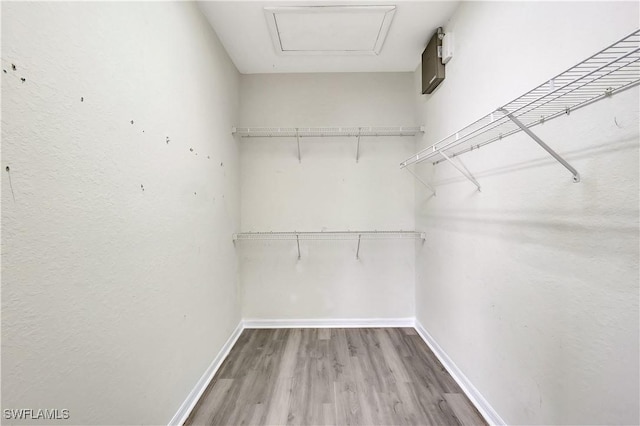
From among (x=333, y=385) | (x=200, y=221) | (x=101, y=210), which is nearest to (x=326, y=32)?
(x=200, y=221)

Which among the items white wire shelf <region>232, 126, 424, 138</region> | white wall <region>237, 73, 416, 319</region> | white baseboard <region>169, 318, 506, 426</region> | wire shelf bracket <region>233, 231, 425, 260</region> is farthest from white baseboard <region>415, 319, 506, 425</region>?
white wire shelf <region>232, 126, 424, 138</region>

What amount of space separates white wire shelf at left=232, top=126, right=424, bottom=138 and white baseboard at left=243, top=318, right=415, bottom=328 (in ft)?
6.14

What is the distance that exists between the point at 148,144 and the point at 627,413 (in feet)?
6.63

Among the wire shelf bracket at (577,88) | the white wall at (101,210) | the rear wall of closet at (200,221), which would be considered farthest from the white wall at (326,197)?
the wire shelf bracket at (577,88)

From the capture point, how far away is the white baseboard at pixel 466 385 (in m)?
1.43

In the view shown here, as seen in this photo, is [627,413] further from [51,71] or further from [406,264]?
[51,71]

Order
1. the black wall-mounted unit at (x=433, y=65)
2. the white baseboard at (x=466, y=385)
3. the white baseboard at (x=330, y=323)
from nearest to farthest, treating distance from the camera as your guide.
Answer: the white baseboard at (x=466, y=385) → the black wall-mounted unit at (x=433, y=65) → the white baseboard at (x=330, y=323)

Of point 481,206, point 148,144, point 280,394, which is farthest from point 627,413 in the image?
point 148,144

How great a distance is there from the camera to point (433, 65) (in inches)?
77.7

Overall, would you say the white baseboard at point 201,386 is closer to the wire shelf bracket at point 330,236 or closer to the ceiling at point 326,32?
the wire shelf bracket at point 330,236

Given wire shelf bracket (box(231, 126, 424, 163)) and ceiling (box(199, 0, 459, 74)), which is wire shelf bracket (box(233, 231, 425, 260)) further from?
ceiling (box(199, 0, 459, 74))

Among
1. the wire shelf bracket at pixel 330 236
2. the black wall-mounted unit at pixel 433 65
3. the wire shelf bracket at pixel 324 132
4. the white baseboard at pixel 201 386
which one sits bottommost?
the white baseboard at pixel 201 386

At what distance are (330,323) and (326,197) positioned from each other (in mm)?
1288

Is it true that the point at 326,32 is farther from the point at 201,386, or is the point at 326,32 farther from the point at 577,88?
the point at 201,386
